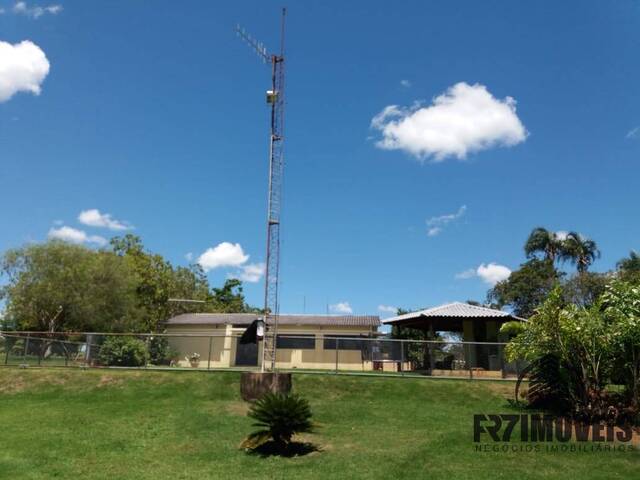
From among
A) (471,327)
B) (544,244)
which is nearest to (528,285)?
(544,244)

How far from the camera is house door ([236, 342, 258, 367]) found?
2877 centimetres

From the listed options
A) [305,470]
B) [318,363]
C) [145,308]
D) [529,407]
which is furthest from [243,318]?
[305,470]

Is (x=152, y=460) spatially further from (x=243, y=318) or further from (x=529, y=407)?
(x=243, y=318)

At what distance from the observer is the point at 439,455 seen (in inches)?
390

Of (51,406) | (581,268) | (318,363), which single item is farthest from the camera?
(581,268)

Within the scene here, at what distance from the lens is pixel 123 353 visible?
2062cm

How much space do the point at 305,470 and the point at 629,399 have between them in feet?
25.3

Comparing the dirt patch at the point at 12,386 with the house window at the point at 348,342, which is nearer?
the dirt patch at the point at 12,386

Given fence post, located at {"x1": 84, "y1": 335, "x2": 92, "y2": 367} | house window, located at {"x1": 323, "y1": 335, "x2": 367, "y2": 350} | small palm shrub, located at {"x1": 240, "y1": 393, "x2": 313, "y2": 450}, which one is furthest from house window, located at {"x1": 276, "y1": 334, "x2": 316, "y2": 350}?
small palm shrub, located at {"x1": 240, "y1": 393, "x2": 313, "y2": 450}

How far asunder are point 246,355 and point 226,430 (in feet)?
53.9

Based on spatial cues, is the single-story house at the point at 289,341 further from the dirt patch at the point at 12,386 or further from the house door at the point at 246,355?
the dirt patch at the point at 12,386

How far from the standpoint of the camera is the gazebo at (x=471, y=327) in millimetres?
20266

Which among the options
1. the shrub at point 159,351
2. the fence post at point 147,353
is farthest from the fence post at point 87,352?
the shrub at point 159,351

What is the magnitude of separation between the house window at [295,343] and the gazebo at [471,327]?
12.9ft
